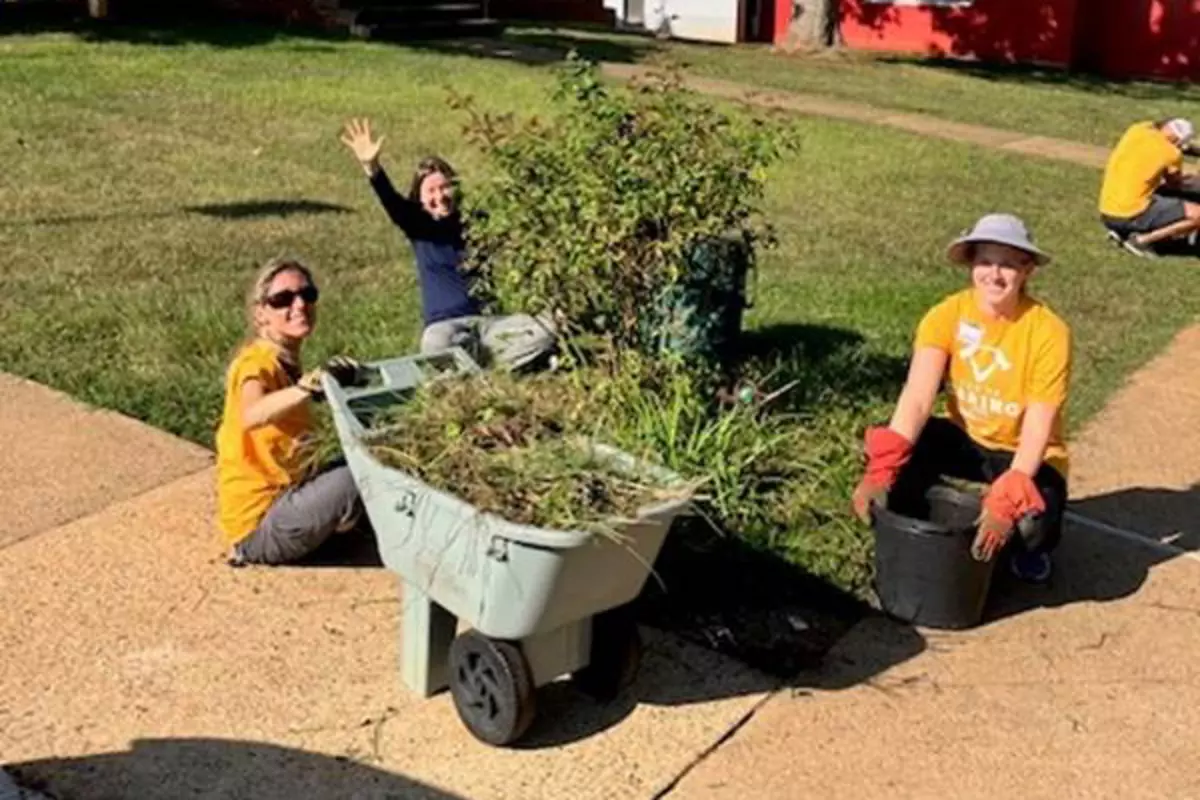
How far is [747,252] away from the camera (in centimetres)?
545

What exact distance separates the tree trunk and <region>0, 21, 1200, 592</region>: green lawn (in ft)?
24.9

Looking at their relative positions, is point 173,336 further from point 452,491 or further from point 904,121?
point 904,121

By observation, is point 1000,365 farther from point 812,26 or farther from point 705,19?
point 705,19

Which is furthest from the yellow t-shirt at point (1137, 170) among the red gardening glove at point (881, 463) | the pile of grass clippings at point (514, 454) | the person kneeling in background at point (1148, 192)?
the pile of grass clippings at point (514, 454)

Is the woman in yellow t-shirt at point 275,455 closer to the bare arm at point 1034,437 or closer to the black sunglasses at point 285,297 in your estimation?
the black sunglasses at point 285,297

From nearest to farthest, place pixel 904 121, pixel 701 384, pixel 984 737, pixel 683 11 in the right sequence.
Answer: pixel 984 737, pixel 701 384, pixel 904 121, pixel 683 11

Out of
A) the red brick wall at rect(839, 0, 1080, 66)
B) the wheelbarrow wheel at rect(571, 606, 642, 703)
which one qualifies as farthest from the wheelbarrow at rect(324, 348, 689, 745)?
the red brick wall at rect(839, 0, 1080, 66)

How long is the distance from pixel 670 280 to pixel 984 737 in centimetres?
170

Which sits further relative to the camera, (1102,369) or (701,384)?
(1102,369)

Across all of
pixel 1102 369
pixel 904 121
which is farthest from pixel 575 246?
pixel 904 121

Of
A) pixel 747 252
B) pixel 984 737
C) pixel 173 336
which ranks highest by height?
pixel 747 252

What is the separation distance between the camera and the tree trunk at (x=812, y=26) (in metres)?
21.1

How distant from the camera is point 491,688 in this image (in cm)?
367

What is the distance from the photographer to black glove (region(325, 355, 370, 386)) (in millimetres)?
4074
